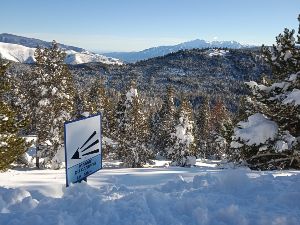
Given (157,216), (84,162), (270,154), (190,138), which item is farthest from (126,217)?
(190,138)

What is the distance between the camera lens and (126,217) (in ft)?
23.8

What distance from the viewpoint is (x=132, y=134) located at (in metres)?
42.1

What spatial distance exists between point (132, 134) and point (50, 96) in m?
12.5

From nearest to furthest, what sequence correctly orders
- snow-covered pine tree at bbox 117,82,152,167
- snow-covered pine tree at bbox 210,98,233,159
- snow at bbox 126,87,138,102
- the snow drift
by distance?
the snow drift
snow-covered pine tree at bbox 117,82,152,167
snow at bbox 126,87,138,102
snow-covered pine tree at bbox 210,98,233,159

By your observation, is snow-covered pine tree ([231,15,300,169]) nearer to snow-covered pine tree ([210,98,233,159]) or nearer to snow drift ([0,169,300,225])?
snow drift ([0,169,300,225])

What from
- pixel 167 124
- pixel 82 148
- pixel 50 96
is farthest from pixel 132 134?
pixel 82 148

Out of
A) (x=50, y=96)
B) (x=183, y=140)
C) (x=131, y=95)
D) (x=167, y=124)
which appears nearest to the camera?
(x=50, y=96)

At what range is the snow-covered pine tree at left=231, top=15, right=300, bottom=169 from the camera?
17453 millimetres

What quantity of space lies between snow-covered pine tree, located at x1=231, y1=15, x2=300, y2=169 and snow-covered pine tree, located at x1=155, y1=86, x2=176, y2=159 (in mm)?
28534

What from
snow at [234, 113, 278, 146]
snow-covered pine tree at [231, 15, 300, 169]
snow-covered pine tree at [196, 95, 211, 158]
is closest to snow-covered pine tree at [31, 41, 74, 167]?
snow-covered pine tree at [231, 15, 300, 169]

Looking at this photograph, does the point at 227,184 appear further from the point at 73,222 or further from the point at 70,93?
the point at 70,93

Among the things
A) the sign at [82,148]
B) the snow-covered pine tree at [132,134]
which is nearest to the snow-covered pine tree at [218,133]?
the snow-covered pine tree at [132,134]

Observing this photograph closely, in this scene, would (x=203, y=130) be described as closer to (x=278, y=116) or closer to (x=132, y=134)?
(x=132, y=134)

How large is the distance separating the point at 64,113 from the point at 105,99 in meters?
20.0
